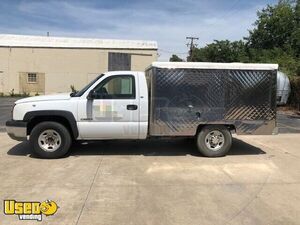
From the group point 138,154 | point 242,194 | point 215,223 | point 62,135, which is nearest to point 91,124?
point 62,135

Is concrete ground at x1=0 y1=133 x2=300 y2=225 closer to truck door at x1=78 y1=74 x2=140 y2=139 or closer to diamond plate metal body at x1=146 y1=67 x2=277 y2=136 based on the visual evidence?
truck door at x1=78 y1=74 x2=140 y2=139

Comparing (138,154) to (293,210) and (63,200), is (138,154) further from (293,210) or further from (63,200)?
(293,210)

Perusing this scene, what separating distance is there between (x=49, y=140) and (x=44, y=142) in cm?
12

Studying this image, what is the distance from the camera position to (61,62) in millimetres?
38344

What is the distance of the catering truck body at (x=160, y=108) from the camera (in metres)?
8.77

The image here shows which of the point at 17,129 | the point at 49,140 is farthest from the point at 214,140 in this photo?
the point at 17,129

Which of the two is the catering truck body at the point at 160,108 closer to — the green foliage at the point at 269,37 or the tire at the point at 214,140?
the tire at the point at 214,140

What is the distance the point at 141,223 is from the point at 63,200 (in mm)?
1439

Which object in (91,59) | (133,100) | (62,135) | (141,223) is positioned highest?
(91,59)

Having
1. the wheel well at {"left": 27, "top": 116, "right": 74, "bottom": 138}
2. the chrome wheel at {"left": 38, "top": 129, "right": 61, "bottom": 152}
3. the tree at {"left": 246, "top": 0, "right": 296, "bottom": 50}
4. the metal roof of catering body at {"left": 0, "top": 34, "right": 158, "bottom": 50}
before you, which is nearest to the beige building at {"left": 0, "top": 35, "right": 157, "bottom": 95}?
the metal roof of catering body at {"left": 0, "top": 34, "right": 158, "bottom": 50}

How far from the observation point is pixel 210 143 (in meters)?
9.25

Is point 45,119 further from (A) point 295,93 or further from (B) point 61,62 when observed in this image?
(B) point 61,62

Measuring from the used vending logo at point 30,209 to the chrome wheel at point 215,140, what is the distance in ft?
14.7

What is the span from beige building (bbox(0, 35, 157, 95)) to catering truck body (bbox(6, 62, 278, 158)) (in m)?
29.3
